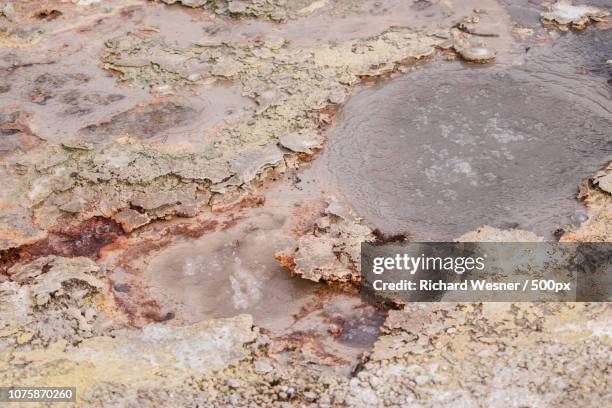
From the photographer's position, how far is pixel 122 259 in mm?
3883

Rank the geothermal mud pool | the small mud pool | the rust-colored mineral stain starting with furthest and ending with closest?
the small mud pool < the rust-colored mineral stain < the geothermal mud pool

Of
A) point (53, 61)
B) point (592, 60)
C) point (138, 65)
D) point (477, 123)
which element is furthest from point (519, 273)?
point (53, 61)

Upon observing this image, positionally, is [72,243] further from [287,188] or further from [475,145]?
[475,145]

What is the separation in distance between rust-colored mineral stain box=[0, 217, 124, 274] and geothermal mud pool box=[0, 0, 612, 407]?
1 centimetres

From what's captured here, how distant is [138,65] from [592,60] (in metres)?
3.85

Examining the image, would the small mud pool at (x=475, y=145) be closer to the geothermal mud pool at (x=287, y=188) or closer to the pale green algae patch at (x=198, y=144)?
the geothermal mud pool at (x=287, y=188)

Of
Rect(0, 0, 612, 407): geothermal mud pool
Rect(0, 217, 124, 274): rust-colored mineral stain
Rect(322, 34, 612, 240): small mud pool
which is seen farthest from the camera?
Rect(322, 34, 612, 240): small mud pool

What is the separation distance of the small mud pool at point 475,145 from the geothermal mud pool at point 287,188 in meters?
0.02

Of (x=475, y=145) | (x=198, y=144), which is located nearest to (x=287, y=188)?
(x=198, y=144)

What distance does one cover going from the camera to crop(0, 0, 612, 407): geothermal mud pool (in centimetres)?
312

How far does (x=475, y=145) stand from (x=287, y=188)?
4.60 ft

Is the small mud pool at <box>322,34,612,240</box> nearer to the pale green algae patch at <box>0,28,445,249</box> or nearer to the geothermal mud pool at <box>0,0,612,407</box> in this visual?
the geothermal mud pool at <box>0,0,612,407</box>

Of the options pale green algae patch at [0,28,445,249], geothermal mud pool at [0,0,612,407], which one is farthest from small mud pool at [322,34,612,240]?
pale green algae patch at [0,28,445,249]

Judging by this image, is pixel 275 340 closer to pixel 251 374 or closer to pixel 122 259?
pixel 251 374
